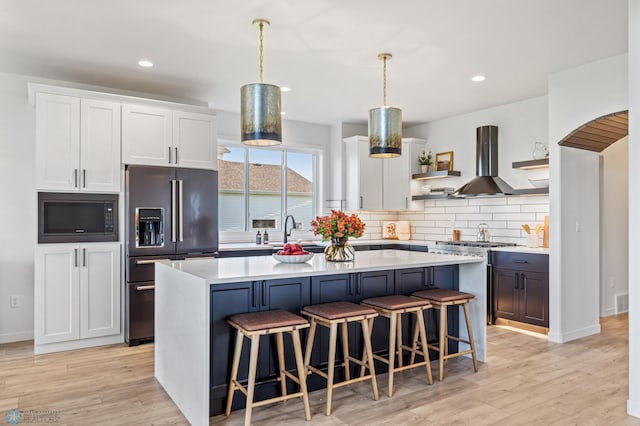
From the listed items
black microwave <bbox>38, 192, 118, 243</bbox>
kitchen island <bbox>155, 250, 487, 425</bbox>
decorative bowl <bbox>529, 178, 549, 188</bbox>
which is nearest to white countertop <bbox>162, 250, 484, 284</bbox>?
kitchen island <bbox>155, 250, 487, 425</bbox>

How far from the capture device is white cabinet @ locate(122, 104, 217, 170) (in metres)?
4.47

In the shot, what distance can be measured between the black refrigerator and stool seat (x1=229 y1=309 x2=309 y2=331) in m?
1.95

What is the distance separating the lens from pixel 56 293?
13.4ft

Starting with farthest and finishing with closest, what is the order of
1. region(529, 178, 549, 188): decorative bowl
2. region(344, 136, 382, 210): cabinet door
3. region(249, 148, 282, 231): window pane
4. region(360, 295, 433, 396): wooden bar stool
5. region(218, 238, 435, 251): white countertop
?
region(344, 136, 382, 210): cabinet door, region(249, 148, 282, 231): window pane, region(218, 238, 435, 251): white countertop, region(529, 178, 549, 188): decorative bowl, region(360, 295, 433, 396): wooden bar stool

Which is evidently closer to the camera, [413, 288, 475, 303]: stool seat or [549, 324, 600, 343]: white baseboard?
[413, 288, 475, 303]: stool seat

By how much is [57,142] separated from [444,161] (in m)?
4.75

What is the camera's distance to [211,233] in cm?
A: 474

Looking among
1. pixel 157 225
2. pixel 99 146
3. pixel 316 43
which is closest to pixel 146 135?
pixel 99 146

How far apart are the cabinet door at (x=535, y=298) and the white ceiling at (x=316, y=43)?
2.01m

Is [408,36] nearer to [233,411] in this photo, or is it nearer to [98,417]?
[233,411]

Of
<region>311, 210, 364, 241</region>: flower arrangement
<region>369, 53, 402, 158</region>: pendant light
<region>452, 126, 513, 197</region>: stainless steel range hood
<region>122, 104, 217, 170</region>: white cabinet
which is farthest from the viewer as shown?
<region>452, 126, 513, 197</region>: stainless steel range hood

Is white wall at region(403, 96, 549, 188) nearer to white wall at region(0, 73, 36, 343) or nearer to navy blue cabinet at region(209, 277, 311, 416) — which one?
navy blue cabinet at region(209, 277, 311, 416)

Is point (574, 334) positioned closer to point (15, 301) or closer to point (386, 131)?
point (386, 131)

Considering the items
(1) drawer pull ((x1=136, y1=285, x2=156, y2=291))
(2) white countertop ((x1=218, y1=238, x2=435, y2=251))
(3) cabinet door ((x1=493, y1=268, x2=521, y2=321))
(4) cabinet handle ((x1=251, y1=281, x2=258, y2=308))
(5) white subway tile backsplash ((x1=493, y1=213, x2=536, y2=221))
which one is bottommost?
(3) cabinet door ((x1=493, y1=268, x2=521, y2=321))
